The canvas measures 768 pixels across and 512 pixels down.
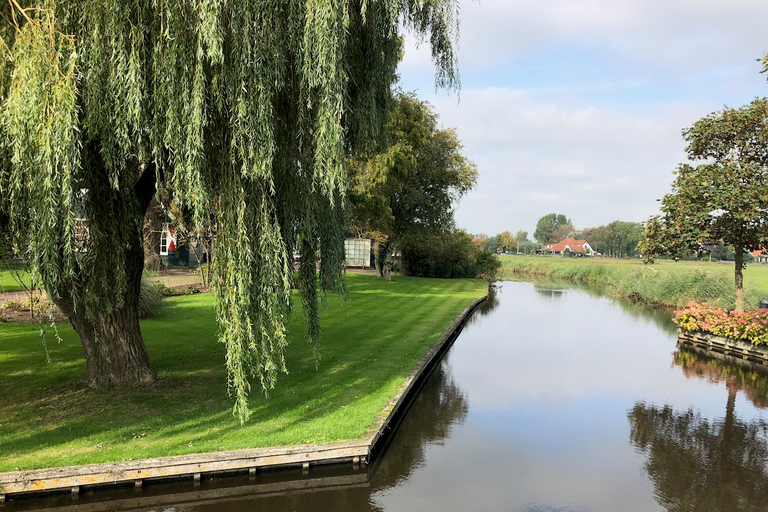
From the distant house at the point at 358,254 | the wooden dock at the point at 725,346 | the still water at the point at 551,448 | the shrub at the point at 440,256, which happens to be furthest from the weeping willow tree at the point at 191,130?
the distant house at the point at 358,254

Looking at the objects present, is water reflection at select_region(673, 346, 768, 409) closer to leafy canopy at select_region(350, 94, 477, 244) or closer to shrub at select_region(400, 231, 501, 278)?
leafy canopy at select_region(350, 94, 477, 244)

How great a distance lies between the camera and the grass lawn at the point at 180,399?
6984 millimetres

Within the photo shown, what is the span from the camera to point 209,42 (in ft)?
20.0

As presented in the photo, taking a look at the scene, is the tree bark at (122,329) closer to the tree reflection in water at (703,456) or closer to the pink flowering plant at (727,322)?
the tree reflection in water at (703,456)

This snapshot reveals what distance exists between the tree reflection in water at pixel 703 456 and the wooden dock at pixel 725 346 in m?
3.59

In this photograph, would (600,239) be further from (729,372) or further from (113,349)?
(113,349)

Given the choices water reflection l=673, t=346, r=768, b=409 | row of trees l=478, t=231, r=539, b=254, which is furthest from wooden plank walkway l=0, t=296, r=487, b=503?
row of trees l=478, t=231, r=539, b=254

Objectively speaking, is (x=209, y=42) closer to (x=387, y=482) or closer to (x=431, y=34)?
(x=431, y=34)

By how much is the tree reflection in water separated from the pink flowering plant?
153 inches

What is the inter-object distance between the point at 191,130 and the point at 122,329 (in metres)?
4.20

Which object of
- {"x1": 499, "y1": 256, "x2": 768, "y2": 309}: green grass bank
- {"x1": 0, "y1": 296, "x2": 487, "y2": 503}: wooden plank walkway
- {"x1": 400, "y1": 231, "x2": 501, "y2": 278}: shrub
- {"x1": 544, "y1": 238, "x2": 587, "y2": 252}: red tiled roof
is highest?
{"x1": 544, "y1": 238, "x2": 587, "y2": 252}: red tiled roof

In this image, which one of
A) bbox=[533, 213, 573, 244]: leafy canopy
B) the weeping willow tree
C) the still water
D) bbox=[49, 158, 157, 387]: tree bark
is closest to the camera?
the weeping willow tree

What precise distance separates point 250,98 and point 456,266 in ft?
110

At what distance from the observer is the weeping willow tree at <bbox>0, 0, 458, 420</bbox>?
19.6 ft
